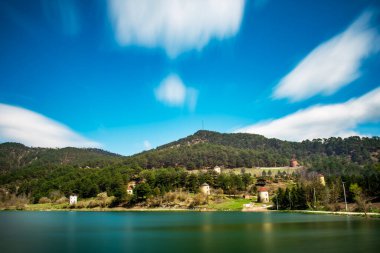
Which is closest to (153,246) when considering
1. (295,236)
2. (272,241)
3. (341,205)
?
(272,241)

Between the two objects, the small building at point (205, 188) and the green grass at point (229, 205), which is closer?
the green grass at point (229, 205)

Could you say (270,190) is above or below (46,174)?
below

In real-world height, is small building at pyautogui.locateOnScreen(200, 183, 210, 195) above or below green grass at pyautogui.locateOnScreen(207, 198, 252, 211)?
above

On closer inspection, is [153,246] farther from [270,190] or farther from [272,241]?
[270,190]

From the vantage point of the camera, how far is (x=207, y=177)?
436 feet

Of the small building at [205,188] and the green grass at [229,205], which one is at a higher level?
the small building at [205,188]

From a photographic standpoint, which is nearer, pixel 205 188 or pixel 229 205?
pixel 229 205

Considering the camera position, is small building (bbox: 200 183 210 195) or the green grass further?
small building (bbox: 200 183 210 195)

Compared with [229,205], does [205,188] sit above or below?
above

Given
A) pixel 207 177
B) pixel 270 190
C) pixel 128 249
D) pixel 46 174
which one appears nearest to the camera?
pixel 128 249

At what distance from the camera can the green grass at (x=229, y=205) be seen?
9784cm

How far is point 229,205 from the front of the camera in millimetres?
102562

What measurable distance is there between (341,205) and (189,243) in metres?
57.0

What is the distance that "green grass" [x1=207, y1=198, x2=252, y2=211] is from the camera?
9784 cm
